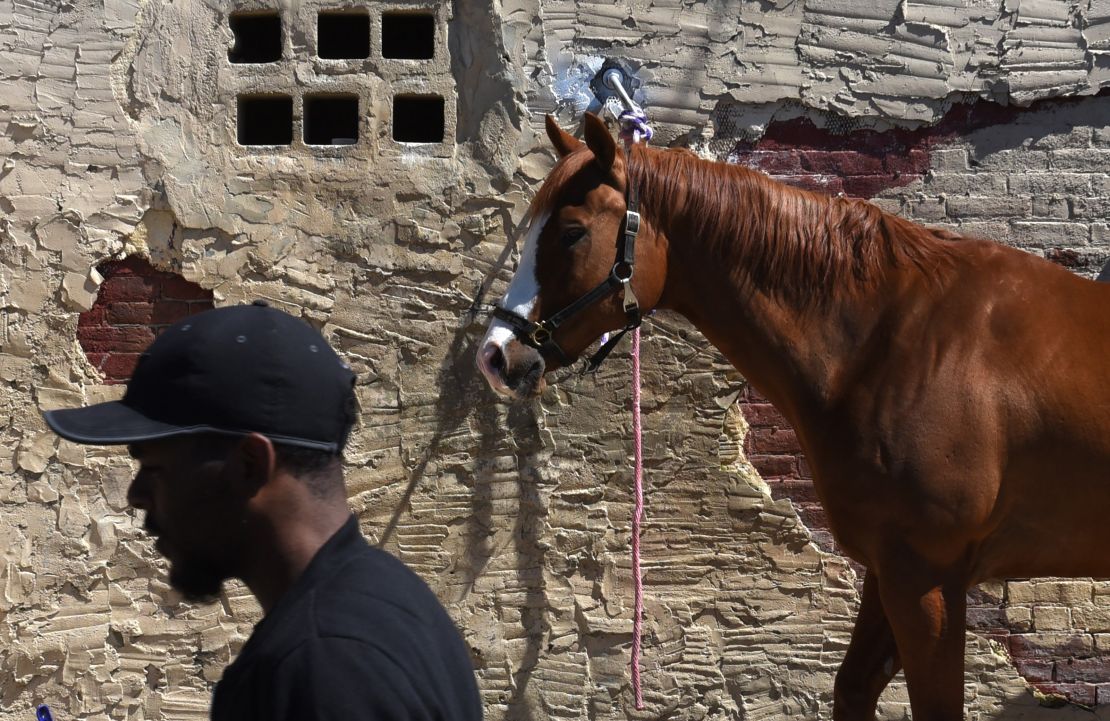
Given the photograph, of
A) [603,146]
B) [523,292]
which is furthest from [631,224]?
[523,292]

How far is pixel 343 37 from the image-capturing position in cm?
454

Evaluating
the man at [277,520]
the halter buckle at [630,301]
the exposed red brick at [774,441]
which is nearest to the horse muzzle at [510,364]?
the halter buckle at [630,301]

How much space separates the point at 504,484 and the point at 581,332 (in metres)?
1.14

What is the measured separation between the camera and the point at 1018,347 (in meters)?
3.10

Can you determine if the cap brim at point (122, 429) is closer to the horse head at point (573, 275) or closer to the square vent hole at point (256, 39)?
the horse head at point (573, 275)

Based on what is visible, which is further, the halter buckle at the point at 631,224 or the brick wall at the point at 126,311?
the brick wall at the point at 126,311

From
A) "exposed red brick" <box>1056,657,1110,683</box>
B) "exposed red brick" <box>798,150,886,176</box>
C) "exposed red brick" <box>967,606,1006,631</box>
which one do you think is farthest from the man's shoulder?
"exposed red brick" <box>1056,657,1110,683</box>

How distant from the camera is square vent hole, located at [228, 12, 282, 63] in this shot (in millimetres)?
4434

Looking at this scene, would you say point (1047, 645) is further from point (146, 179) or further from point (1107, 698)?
point (146, 179)

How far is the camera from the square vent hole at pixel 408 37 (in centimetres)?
443

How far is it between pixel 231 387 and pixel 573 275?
193cm

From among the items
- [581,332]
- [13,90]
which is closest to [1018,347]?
[581,332]

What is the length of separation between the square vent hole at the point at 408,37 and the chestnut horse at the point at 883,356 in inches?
57.5

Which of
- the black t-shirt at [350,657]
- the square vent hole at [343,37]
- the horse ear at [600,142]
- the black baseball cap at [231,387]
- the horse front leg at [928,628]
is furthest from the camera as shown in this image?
the square vent hole at [343,37]
